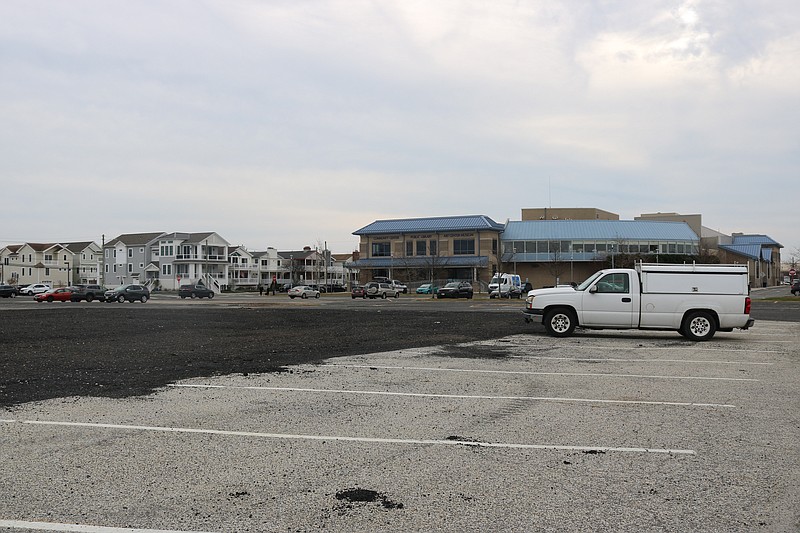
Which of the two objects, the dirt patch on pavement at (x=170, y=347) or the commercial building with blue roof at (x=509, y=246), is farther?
the commercial building with blue roof at (x=509, y=246)

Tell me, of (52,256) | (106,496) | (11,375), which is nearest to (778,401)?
(106,496)

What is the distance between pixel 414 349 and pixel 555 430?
29.6ft

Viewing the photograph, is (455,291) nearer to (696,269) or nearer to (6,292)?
(696,269)

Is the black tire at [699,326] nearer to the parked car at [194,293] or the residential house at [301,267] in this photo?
the parked car at [194,293]

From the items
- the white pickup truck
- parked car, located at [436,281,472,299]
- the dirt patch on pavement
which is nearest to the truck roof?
the white pickup truck

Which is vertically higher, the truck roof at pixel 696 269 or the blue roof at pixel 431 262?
the blue roof at pixel 431 262

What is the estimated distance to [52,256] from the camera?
132000 millimetres

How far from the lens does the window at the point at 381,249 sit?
10075 centimetres

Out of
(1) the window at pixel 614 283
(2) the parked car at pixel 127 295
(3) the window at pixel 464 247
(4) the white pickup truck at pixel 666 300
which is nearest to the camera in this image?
(4) the white pickup truck at pixel 666 300

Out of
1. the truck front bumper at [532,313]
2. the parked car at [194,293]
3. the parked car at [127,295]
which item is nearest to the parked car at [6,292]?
the parked car at [194,293]

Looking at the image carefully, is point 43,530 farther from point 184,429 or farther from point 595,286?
point 595,286

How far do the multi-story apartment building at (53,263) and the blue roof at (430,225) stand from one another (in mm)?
58090

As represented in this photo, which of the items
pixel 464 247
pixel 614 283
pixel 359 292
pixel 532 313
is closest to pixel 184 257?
pixel 464 247

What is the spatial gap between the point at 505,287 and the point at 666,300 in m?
47.4
